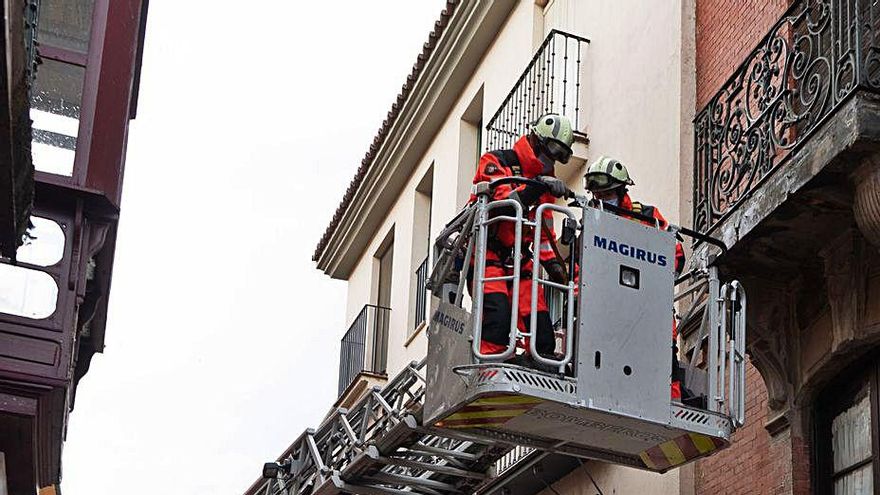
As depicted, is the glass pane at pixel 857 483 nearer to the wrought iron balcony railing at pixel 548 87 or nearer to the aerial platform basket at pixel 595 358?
the aerial platform basket at pixel 595 358

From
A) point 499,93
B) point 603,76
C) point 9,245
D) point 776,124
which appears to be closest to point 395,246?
point 499,93

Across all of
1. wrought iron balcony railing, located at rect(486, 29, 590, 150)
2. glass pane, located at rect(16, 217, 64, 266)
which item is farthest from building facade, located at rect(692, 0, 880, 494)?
glass pane, located at rect(16, 217, 64, 266)

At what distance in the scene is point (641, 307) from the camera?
9086mm

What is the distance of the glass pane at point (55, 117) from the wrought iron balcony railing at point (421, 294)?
670cm

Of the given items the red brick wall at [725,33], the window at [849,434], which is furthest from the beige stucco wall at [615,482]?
the red brick wall at [725,33]

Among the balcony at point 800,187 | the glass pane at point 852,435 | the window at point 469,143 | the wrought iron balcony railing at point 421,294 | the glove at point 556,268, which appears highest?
the window at point 469,143

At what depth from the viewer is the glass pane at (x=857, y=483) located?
370 inches

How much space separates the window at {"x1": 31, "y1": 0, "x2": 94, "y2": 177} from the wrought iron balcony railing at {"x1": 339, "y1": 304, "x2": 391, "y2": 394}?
27.5 ft

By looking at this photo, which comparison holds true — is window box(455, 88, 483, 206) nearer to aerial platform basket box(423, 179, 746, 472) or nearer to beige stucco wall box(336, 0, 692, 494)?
beige stucco wall box(336, 0, 692, 494)

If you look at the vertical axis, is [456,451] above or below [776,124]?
below

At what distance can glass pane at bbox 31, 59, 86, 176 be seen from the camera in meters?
13.3

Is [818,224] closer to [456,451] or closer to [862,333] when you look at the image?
[862,333]

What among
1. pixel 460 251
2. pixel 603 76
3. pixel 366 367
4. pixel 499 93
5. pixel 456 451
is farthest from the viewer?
pixel 366 367

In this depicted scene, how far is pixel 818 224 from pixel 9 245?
602 cm
